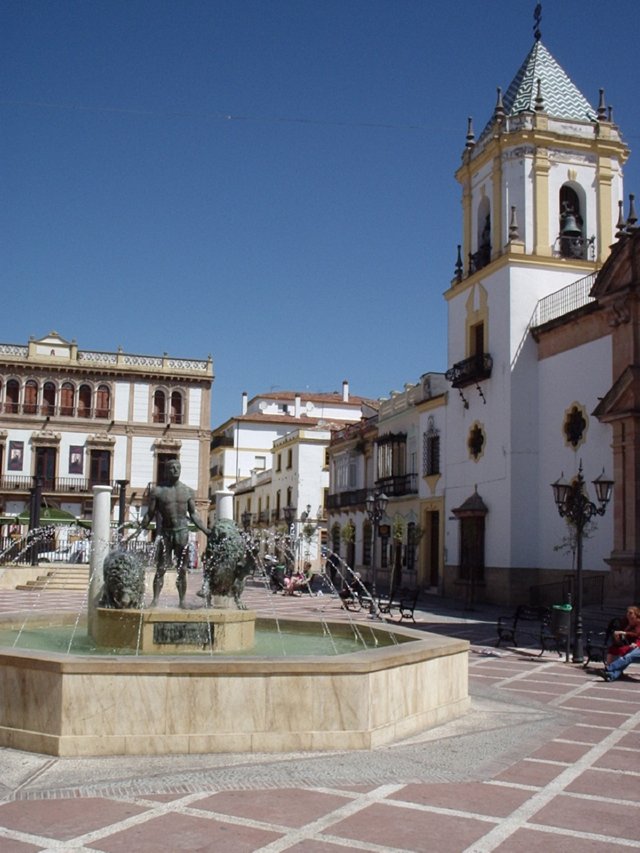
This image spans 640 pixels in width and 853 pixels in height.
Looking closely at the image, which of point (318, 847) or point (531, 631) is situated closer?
point (318, 847)

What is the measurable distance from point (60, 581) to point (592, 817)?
2508 centimetres

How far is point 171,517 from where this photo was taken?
10.2 m

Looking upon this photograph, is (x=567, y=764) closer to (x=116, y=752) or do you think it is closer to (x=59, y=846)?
(x=116, y=752)

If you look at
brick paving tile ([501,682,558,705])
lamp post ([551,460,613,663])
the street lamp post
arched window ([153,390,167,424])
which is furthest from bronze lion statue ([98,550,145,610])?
arched window ([153,390,167,424])

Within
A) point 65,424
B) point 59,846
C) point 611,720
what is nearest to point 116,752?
point 59,846

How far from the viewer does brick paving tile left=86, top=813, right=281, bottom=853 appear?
5059mm

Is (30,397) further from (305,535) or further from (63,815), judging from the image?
(63,815)

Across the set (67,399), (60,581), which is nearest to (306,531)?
(67,399)

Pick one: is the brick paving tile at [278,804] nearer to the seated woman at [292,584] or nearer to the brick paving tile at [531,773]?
the brick paving tile at [531,773]

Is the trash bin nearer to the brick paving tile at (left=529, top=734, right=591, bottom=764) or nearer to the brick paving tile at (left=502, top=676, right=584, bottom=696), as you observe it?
the brick paving tile at (left=502, top=676, right=584, bottom=696)

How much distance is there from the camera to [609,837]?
551cm

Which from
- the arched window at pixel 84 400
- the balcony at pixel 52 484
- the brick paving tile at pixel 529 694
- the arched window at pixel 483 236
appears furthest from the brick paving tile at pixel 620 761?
the arched window at pixel 84 400

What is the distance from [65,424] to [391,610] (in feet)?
100

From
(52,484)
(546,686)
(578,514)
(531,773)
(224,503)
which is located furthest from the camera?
(52,484)
